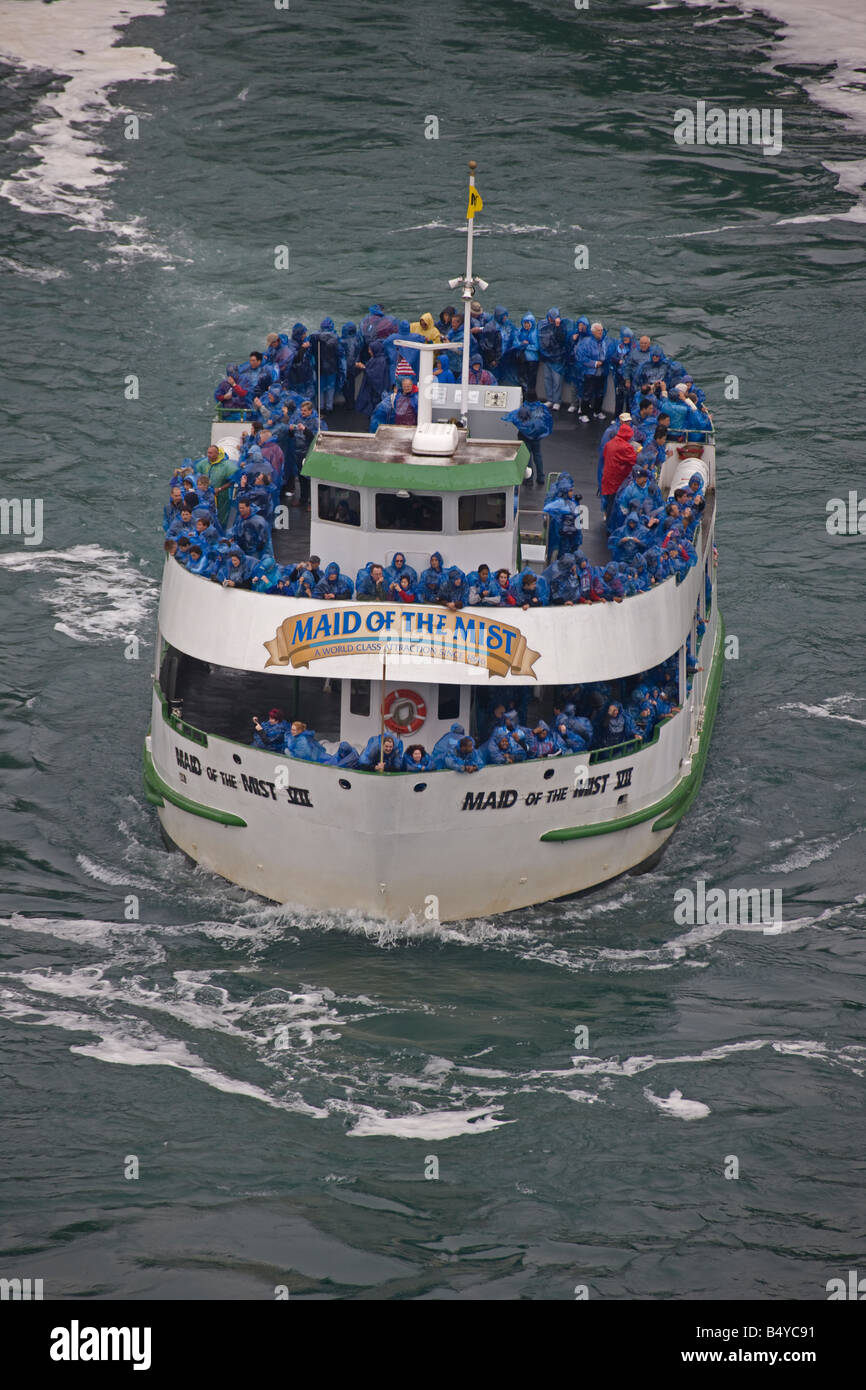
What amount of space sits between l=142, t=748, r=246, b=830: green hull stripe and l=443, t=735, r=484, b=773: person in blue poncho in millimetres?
3417

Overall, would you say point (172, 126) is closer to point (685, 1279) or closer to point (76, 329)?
point (76, 329)

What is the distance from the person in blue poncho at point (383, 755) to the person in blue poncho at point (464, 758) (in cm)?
69

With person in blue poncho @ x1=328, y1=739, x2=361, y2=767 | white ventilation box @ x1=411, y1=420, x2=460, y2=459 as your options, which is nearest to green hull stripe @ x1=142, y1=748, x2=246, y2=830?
person in blue poncho @ x1=328, y1=739, x2=361, y2=767

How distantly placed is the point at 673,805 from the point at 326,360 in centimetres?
1099

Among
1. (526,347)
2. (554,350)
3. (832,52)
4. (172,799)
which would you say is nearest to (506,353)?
(526,347)

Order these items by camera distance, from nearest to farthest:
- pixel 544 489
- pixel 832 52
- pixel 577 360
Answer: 1. pixel 544 489
2. pixel 577 360
3. pixel 832 52

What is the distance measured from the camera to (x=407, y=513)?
93.2 feet

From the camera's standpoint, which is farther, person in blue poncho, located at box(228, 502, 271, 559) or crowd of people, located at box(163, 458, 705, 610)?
person in blue poncho, located at box(228, 502, 271, 559)

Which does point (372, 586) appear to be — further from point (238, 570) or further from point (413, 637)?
point (238, 570)

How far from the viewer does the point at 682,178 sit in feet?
182

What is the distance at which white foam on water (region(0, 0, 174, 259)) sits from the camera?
5428 cm

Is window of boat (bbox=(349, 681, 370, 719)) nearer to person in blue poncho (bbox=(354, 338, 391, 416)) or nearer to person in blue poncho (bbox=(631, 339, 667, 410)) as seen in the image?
person in blue poncho (bbox=(354, 338, 391, 416))

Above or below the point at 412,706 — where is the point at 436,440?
above

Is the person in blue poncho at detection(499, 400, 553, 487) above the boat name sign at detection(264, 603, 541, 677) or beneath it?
above
